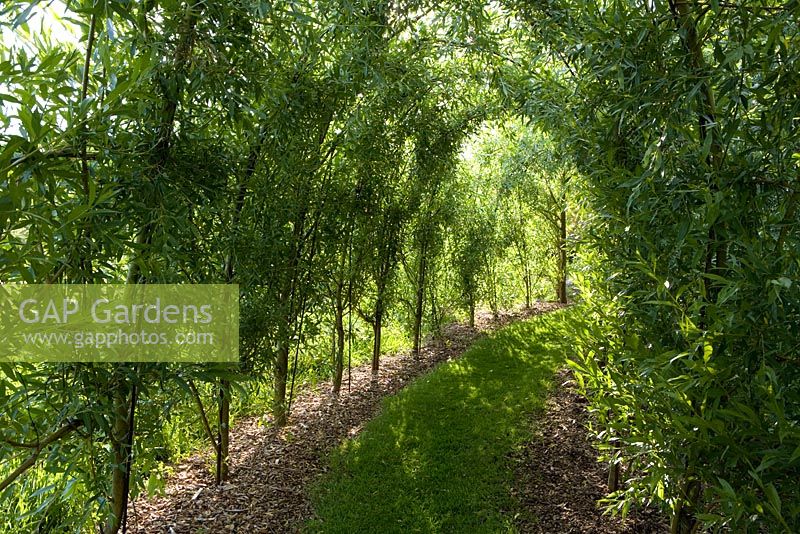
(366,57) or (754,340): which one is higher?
(366,57)

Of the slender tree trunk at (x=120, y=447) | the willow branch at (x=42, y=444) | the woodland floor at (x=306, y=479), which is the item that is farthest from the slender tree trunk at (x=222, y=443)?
the willow branch at (x=42, y=444)

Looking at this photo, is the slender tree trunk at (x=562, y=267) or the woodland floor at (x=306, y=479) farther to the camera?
the slender tree trunk at (x=562, y=267)

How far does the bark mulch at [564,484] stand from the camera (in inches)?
109

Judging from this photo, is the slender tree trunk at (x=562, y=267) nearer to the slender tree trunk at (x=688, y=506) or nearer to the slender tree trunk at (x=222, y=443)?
the slender tree trunk at (x=222, y=443)

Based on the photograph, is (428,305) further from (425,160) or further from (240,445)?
(240,445)

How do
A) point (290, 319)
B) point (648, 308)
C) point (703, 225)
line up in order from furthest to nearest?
point (290, 319) → point (648, 308) → point (703, 225)

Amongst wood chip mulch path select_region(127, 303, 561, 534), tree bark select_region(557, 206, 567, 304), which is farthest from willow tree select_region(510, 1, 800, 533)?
tree bark select_region(557, 206, 567, 304)

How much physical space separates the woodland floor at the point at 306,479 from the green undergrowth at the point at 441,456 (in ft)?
0.42

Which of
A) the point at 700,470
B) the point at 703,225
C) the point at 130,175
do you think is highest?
the point at 130,175

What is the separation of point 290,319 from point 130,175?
1.98 meters

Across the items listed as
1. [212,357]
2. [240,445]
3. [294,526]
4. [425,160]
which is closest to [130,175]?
[212,357]

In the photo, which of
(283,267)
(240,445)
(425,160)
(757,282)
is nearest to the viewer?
(757,282)

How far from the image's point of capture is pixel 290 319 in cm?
334

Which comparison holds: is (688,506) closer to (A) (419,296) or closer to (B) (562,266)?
(A) (419,296)
